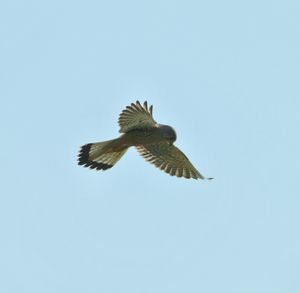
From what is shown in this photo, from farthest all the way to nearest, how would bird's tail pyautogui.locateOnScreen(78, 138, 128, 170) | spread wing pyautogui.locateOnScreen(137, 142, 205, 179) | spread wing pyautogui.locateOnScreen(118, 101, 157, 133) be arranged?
spread wing pyautogui.locateOnScreen(137, 142, 205, 179)
bird's tail pyautogui.locateOnScreen(78, 138, 128, 170)
spread wing pyautogui.locateOnScreen(118, 101, 157, 133)

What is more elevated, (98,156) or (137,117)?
(137,117)

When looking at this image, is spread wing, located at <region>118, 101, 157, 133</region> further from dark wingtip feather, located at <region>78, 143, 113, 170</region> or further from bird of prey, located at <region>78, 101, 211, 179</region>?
dark wingtip feather, located at <region>78, 143, 113, 170</region>

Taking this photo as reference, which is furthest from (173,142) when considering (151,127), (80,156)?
(80,156)

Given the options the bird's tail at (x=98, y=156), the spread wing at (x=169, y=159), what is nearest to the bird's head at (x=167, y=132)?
the spread wing at (x=169, y=159)

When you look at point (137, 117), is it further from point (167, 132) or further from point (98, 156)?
point (98, 156)

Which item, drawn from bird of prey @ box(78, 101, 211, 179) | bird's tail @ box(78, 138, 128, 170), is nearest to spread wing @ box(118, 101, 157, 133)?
bird of prey @ box(78, 101, 211, 179)

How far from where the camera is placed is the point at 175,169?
1841cm

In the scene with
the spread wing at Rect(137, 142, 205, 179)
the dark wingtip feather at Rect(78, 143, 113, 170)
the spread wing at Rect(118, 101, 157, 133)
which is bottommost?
the dark wingtip feather at Rect(78, 143, 113, 170)

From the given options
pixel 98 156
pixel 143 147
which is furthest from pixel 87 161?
pixel 143 147

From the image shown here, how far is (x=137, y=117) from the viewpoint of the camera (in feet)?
56.9

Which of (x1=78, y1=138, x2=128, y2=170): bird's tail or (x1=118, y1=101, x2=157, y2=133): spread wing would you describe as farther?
(x1=78, y1=138, x2=128, y2=170): bird's tail

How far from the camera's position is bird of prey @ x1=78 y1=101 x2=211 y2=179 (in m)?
17.3

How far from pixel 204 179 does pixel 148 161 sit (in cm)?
175

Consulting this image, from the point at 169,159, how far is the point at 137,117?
1.59m
